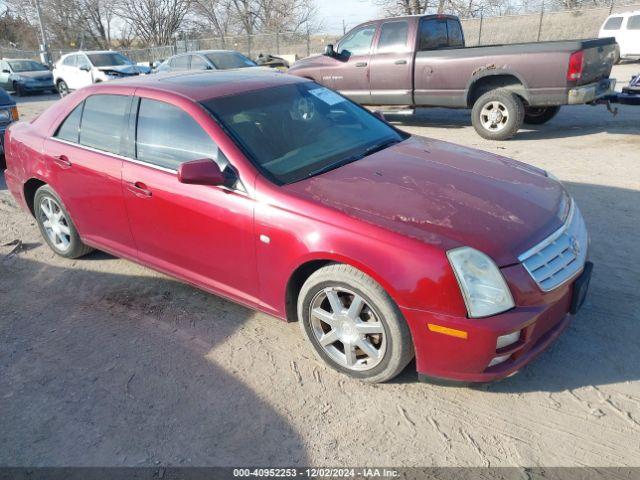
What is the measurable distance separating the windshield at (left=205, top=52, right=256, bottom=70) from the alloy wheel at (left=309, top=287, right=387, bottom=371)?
12.2 m

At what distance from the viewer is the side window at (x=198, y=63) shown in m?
13.8

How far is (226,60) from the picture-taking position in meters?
14.2

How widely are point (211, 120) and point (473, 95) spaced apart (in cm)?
658

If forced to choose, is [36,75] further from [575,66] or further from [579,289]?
[579,289]

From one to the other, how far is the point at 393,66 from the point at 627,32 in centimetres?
1517

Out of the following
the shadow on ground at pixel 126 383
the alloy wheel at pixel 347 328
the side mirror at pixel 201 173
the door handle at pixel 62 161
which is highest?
the side mirror at pixel 201 173

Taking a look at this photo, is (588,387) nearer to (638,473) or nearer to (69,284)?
(638,473)

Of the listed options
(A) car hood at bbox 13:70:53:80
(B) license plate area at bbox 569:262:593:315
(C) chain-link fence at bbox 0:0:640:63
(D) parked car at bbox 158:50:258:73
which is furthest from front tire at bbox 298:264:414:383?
(C) chain-link fence at bbox 0:0:640:63

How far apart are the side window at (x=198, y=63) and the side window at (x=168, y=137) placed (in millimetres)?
10923

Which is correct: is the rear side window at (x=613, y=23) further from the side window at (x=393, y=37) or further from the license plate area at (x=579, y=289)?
the license plate area at (x=579, y=289)

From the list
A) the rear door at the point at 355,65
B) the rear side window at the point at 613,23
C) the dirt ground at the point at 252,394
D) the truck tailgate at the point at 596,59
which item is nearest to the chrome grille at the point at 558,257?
the dirt ground at the point at 252,394

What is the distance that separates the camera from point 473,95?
8.71 metres

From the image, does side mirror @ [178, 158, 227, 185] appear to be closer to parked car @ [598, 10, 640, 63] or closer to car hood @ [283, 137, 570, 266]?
car hood @ [283, 137, 570, 266]

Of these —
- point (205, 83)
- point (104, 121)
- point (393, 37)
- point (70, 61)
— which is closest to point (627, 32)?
point (393, 37)
